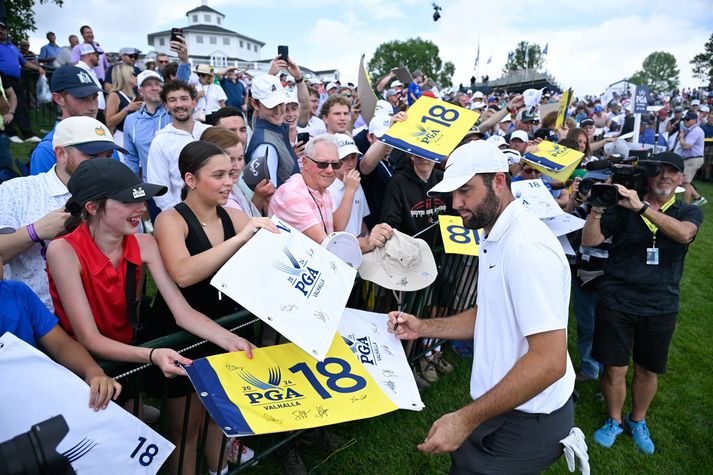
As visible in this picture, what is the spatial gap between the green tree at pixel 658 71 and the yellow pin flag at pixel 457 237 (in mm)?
137937

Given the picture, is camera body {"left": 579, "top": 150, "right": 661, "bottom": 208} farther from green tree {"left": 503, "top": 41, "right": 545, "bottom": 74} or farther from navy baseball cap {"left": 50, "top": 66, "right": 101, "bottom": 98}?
green tree {"left": 503, "top": 41, "right": 545, "bottom": 74}

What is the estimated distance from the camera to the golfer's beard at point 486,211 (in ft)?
8.12

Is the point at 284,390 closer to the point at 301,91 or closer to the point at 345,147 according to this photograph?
the point at 345,147

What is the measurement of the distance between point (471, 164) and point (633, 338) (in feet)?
9.82

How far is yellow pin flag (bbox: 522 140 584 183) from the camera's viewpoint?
5.47 metres

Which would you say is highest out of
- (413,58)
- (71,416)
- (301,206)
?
(413,58)

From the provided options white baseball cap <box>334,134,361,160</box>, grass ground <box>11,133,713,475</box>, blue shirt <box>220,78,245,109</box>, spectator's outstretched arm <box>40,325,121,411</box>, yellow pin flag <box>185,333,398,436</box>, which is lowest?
grass ground <box>11,133,713,475</box>

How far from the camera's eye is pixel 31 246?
269cm

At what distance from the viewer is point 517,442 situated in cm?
234

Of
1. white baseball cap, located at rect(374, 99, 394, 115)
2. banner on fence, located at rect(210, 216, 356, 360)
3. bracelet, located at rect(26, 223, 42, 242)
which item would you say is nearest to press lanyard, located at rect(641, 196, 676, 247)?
white baseball cap, located at rect(374, 99, 394, 115)

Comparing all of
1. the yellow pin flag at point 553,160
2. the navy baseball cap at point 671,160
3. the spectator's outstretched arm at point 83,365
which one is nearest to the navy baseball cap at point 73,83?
the spectator's outstretched arm at point 83,365

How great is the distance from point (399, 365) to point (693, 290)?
7.70 metres

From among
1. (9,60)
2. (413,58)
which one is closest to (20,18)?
(9,60)

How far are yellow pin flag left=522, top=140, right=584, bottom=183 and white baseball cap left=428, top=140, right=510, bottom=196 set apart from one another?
340 centimetres
